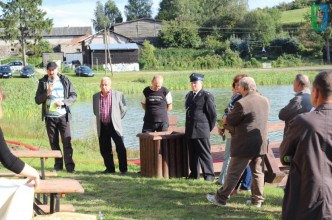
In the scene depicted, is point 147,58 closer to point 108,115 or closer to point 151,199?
point 108,115

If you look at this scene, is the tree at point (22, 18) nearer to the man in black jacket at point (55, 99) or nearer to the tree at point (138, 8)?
the man in black jacket at point (55, 99)

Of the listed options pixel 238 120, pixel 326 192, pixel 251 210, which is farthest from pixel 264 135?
pixel 326 192

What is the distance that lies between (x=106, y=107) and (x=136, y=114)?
14958mm

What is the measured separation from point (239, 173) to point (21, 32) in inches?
2629

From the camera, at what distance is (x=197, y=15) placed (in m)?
96.7

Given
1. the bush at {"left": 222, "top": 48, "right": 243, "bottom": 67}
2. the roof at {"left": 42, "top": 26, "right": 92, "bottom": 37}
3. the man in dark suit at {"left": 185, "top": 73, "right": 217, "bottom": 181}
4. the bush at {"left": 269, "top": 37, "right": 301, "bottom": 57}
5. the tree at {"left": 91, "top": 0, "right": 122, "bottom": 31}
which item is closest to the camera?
the man in dark suit at {"left": 185, "top": 73, "right": 217, "bottom": 181}

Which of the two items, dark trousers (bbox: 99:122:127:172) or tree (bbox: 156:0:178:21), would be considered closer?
dark trousers (bbox: 99:122:127:172)

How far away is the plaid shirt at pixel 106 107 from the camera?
9.52 meters

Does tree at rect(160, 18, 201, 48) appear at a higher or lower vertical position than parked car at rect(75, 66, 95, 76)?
higher

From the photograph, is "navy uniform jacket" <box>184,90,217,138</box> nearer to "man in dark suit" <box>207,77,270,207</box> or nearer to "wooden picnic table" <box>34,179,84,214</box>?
"man in dark suit" <box>207,77,270,207</box>

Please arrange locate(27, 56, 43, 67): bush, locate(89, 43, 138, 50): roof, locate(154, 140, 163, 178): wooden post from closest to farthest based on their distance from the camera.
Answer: locate(154, 140, 163, 178): wooden post → locate(89, 43, 138, 50): roof → locate(27, 56, 43, 67): bush

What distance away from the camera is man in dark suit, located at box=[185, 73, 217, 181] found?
877cm

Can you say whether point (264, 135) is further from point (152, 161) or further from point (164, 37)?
point (164, 37)

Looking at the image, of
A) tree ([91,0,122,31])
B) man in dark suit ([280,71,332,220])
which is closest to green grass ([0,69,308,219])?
man in dark suit ([280,71,332,220])
